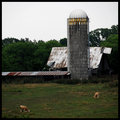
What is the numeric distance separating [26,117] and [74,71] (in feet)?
95.6

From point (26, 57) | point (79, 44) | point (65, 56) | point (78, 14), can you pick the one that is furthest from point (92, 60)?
point (26, 57)

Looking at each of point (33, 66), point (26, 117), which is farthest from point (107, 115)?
point (33, 66)

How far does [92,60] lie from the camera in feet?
170

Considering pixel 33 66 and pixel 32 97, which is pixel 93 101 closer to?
pixel 32 97

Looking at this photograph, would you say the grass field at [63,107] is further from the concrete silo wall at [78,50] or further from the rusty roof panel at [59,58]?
the rusty roof panel at [59,58]

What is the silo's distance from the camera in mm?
47344

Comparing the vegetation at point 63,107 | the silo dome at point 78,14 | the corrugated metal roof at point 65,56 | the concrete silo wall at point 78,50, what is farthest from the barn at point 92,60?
the vegetation at point 63,107

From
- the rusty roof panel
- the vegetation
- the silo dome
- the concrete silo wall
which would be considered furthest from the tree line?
the vegetation

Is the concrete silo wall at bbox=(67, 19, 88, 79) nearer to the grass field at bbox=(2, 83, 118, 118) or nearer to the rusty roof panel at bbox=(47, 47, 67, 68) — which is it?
the rusty roof panel at bbox=(47, 47, 67, 68)

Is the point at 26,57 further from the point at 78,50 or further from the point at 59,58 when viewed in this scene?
the point at 78,50

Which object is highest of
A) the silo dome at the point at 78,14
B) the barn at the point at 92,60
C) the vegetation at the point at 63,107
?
the silo dome at the point at 78,14

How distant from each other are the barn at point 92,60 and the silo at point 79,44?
1.71 meters

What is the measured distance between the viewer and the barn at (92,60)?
5131cm

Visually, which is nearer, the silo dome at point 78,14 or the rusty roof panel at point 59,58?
the silo dome at point 78,14
